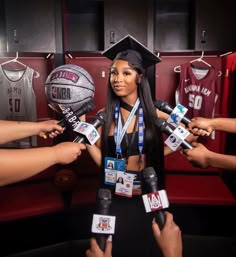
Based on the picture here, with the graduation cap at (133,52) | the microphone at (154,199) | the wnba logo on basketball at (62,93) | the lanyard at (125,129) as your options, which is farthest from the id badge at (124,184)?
the graduation cap at (133,52)

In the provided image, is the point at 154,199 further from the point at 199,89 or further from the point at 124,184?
the point at 199,89

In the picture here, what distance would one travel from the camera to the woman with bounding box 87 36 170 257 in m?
2.31

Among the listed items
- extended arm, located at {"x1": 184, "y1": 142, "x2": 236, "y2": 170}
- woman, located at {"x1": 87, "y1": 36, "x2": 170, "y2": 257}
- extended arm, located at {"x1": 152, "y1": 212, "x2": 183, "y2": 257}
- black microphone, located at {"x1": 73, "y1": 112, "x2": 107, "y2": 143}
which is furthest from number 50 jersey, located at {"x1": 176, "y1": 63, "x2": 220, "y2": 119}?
extended arm, located at {"x1": 152, "y1": 212, "x2": 183, "y2": 257}

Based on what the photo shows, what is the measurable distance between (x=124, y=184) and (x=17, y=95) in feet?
5.83

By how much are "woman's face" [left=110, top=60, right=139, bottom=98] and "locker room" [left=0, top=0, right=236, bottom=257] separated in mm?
868

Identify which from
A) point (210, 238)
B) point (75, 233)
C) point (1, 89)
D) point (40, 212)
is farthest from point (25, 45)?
point (210, 238)

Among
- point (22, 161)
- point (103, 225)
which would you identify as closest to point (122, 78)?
point (103, 225)

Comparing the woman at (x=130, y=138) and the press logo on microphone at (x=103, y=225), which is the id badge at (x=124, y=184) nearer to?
the woman at (x=130, y=138)

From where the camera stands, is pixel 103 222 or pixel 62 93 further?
pixel 62 93

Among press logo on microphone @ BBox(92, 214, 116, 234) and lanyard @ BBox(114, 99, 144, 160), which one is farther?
lanyard @ BBox(114, 99, 144, 160)

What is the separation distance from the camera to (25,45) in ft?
10.3

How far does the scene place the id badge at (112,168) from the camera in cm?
233

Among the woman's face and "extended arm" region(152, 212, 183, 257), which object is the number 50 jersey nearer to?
the woman's face

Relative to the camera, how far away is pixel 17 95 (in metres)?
3.41
